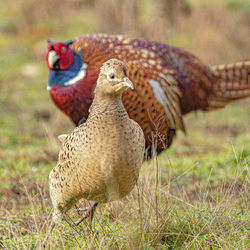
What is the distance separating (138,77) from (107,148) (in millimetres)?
1745

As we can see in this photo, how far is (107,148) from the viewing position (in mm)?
2492

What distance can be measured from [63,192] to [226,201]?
110 cm

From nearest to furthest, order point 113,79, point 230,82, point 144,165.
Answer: point 113,79
point 144,165
point 230,82

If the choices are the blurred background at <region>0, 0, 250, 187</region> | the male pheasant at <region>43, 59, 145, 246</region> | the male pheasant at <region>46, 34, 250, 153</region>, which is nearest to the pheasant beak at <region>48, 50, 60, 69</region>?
the male pheasant at <region>46, 34, 250, 153</region>

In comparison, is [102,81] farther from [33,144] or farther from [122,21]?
[122,21]

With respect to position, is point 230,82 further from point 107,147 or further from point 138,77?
point 107,147

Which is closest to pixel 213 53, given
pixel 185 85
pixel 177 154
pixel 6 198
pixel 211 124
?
pixel 211 124

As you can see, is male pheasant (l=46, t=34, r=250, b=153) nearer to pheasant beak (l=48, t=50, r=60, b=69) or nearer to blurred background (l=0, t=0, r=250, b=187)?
pheasant beak (l=48, t=50, r=60, b=69)

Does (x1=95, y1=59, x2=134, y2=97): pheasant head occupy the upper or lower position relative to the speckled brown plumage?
upper

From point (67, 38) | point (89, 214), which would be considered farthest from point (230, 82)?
point (67, 38)

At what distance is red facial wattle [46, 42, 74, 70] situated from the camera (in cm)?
413

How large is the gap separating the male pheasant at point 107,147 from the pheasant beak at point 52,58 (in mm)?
1609

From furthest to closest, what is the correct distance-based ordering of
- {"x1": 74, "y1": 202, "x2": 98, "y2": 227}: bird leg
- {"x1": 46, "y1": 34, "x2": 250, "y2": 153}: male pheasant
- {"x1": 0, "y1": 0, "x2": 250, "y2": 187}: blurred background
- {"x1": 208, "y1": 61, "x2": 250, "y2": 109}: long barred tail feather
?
{"x1": 0, "y1": 0, "x2": 250, "y2": 187}: blurred background, {"x1": 208, "y1": 61, "x2": 250, "y2": 109}: long barred tail feather, {"x1": 46, "y1": 34, "x2": 250, "y2": 153}: male pheasant, {"x1": 74, "y1": 202, "x2": 98, "y2": 227}: bird leg

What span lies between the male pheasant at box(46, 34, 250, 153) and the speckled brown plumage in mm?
1266
